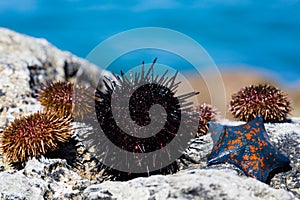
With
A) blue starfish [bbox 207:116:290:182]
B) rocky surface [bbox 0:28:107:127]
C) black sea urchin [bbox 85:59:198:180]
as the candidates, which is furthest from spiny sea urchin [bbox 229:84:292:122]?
rocky surface [bbox 0:28:107:127]

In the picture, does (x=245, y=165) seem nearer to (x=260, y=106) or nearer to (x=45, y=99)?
(x=260, y=106)

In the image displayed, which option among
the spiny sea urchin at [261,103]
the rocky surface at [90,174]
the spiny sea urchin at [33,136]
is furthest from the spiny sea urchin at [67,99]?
the spiny sea urchin at [261,103]

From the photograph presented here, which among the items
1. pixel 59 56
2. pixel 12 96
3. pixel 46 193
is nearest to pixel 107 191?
pixel 46 193

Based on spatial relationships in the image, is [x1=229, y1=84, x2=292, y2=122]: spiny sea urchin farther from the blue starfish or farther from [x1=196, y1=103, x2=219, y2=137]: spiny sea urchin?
the blue starfish

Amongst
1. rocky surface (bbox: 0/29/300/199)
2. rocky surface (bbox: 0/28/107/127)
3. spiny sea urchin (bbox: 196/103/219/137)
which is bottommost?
rocky surface (bbox: 0/29/300/199)

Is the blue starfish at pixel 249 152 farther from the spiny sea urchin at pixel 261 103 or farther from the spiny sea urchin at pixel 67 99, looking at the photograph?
the spiny sea urchin at pixel 67 99
